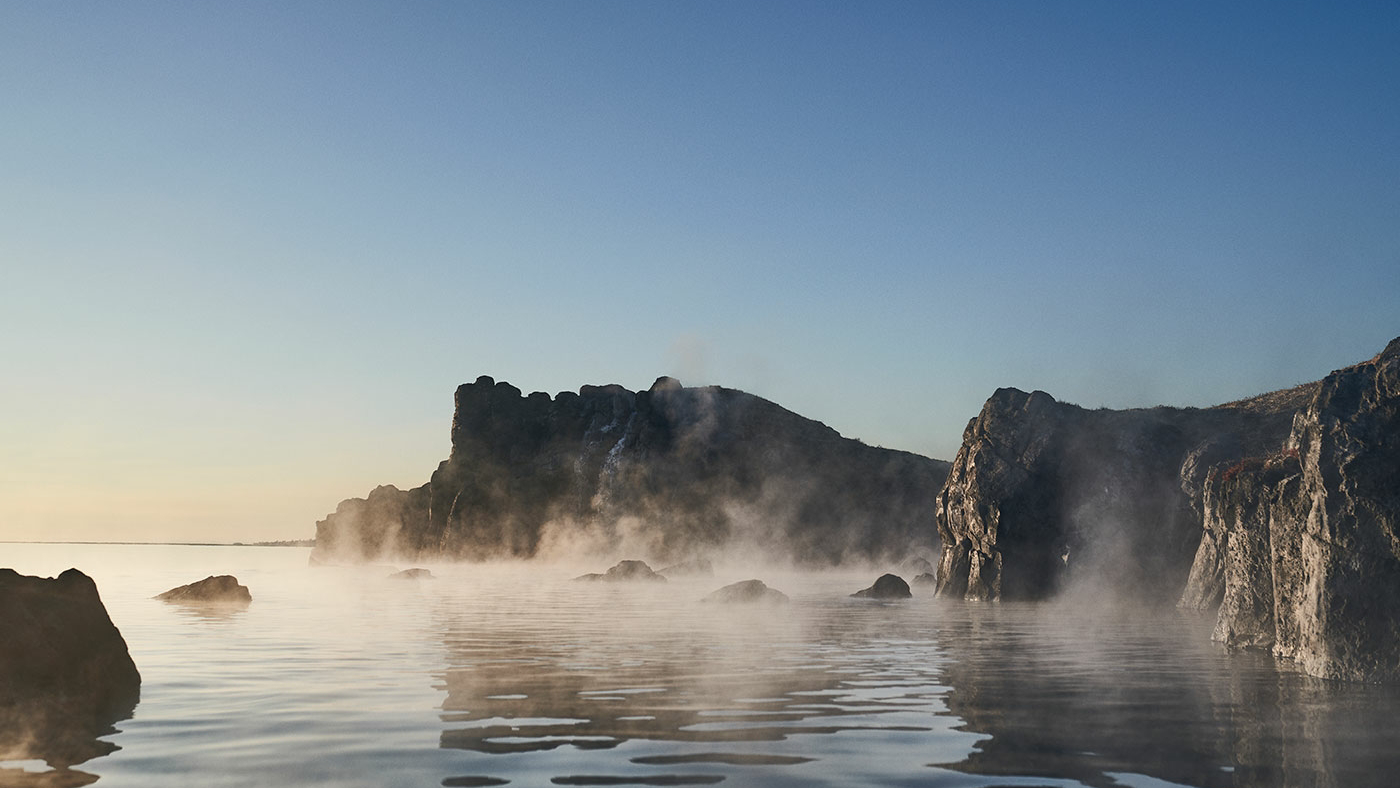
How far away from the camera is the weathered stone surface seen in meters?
51.1

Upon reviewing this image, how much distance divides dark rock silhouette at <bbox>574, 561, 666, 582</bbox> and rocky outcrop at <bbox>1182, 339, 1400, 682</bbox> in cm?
6198

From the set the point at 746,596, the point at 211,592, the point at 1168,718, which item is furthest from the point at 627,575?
the point at 1168,718

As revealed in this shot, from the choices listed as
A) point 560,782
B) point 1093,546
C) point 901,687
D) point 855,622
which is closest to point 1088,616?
point 855,622

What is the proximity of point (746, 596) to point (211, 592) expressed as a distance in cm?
2358

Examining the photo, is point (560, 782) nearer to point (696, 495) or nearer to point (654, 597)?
point (654, 597)

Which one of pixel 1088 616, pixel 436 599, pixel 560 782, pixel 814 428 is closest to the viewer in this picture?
pixel 560 782

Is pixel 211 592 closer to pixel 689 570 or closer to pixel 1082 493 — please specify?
pixel 1082 493

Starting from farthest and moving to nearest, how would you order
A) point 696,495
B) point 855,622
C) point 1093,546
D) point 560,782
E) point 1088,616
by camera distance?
point 696,495 → point 1093,546 → point 1088,616 → point 855,622 → point 560,782

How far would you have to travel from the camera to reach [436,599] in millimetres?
55375

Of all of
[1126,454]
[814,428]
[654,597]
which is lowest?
[654,597]

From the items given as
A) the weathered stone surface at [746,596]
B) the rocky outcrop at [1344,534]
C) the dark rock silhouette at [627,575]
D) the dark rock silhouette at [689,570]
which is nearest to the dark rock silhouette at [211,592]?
the weathered stone surface at [746,596]

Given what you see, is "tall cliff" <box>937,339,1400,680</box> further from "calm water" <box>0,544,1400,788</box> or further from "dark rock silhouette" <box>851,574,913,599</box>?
"dark rock silhouette" <box>851,574,913,599</box>

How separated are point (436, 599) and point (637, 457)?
11793 cm

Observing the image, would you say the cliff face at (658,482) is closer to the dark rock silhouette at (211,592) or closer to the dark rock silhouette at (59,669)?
the dark rock silhouette at (211,592)
